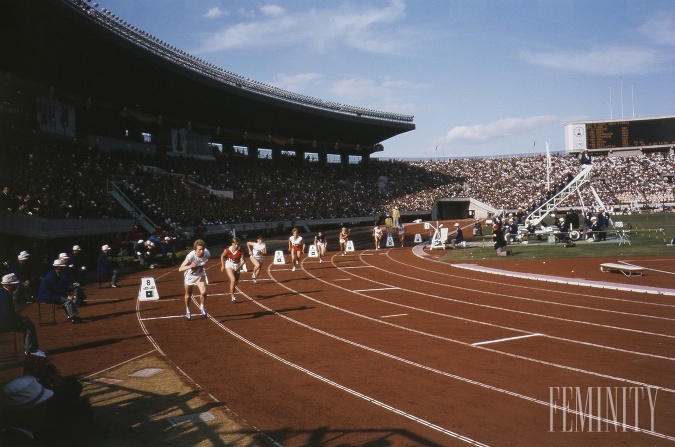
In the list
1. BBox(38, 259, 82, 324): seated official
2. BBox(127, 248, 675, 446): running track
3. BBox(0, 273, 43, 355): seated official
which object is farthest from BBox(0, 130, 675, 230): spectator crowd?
BBox(127, 248, 675, 446): running track

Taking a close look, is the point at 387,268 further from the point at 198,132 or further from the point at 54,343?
the point at 198,132

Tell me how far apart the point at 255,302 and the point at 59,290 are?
16.5 ft

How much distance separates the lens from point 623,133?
2581 inches

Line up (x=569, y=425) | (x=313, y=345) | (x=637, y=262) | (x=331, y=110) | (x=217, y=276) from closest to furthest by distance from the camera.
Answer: (x=569, y=425)
(x=313, y=345)
(x=637, y=262)
(x=217, y=276)
(x=331, y=110)

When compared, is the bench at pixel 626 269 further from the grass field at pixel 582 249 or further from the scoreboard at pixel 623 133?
the scoreboard at pixel 623 133

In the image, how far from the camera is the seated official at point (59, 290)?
41.1 feet

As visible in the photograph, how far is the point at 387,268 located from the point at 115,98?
29475 mm

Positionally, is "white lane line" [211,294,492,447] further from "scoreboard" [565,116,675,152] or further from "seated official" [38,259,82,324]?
"scoreboard" [565,116,675,152]

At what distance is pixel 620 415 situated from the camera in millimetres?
6480

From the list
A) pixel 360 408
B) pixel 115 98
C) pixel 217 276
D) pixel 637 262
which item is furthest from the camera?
pixel 115 98

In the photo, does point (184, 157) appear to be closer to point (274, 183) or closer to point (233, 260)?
point (274, 183)

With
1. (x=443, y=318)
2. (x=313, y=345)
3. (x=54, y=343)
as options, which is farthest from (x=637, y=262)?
(x=54, y=343)

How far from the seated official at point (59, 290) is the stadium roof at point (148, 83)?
12.6 m

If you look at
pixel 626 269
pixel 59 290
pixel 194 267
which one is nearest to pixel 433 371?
pixel 194 267
